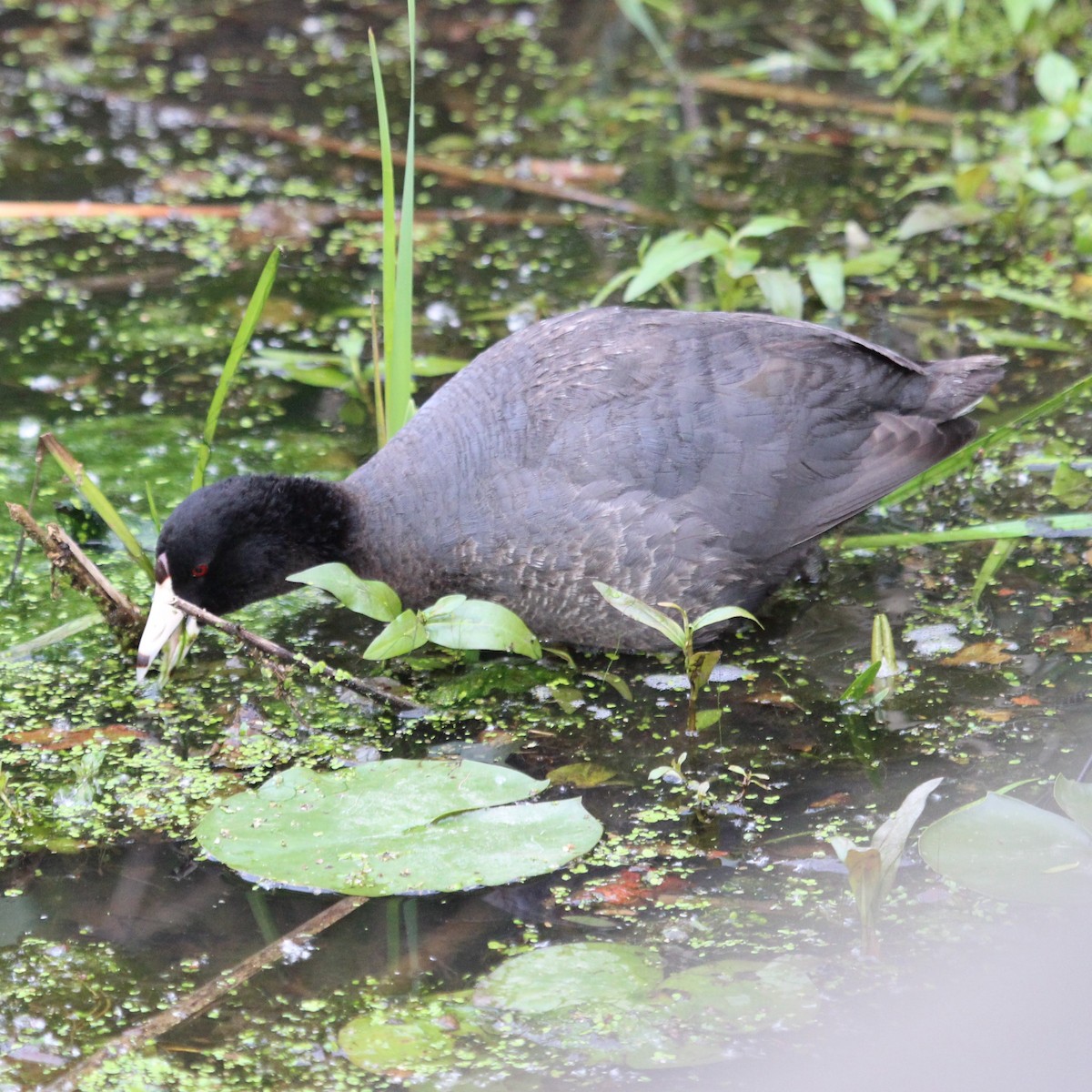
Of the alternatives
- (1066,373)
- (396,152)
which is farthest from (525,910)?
(396,152)

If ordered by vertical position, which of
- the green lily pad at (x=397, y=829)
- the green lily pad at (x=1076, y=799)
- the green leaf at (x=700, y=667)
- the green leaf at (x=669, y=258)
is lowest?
the green lily pad at (x=397, y=829)

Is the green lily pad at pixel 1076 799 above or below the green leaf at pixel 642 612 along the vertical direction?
below

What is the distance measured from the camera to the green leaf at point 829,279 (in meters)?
4.48

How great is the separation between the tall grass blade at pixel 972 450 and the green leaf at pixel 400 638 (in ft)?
3.85

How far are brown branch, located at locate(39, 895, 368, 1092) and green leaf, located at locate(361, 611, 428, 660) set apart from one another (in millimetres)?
602

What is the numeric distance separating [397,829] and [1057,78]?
12.4ft

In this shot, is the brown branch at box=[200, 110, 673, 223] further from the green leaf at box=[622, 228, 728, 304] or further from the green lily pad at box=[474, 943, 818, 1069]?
the green lily pad at box=[474, 943, 818, 1069]

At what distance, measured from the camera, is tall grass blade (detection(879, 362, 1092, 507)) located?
3.50 meters

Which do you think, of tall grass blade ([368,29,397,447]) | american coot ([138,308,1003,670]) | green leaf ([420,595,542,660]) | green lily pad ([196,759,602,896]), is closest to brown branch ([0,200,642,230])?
tall grass blade ([368,29,397,447])

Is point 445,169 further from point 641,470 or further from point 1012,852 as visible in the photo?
point 1012,852

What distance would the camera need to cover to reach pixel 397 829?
2834 millimetres

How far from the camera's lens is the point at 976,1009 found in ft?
3.34

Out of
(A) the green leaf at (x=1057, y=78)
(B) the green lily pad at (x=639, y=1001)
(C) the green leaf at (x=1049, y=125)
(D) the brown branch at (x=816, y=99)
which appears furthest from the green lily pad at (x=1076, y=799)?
(D) the brown branch at (x=816, y=99)

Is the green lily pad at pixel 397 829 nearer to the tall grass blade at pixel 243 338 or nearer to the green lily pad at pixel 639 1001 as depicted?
the green lily pad at pixel 639 1001
